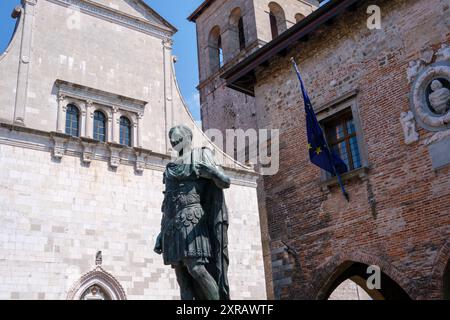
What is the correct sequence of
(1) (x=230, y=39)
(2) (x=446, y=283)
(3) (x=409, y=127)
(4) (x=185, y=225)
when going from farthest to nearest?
(1) (x=230, y=39) → (3) (x=409, y=127) → (2) (x=446, y=283) → (4) (x=185, y=225)

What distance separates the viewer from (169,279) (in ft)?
41.8

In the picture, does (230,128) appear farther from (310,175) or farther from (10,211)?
(10,211)

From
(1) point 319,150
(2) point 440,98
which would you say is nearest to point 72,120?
(1) point 319,150

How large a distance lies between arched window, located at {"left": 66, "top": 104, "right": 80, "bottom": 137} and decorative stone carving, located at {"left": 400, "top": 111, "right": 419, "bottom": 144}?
8267mm

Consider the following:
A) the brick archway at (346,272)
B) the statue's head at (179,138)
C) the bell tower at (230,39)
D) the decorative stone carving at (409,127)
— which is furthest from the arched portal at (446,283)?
the bell tower at (230,39)

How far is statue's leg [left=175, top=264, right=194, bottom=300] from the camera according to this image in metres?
4.59

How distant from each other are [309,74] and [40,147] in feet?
25.2

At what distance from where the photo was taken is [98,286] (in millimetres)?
11594

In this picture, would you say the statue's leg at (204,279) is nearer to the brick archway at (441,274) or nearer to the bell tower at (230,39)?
the brick archway at (441,274)

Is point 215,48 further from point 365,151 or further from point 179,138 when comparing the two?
point 179,138

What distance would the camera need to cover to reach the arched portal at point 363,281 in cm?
1212

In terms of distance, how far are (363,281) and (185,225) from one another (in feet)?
36.3

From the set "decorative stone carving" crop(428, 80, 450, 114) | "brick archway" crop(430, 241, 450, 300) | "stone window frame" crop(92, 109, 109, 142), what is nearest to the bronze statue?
"brick archway" crop(430, 241, 450, 300)

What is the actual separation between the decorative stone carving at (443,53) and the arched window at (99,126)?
8.69 meters
